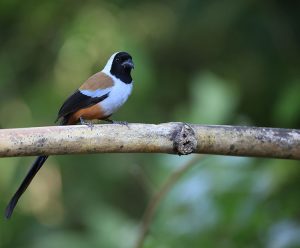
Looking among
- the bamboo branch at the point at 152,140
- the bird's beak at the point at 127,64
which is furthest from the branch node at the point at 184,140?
the bird's beak at the point at 127,64

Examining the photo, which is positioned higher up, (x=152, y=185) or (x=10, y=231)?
(x=152, y=185)

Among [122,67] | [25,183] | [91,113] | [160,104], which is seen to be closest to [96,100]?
[91,113]

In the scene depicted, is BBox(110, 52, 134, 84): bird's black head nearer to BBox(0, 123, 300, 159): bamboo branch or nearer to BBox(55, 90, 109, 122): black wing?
BBox(55, 90, 109, 122): black wing

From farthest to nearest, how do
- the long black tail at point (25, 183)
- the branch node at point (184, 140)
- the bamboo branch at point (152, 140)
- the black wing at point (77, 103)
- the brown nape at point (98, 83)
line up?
the brown nape at point (98, 83), the black wing at point (77, 103), the long black tail at point (25, 183), the branch node at point (184, 140), the bamboo branch at point (152, 140)

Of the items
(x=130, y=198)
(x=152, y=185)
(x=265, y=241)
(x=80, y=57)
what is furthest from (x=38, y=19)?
(x=265, y=241)

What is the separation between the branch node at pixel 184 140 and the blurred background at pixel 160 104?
2.92 ft

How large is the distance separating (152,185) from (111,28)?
1.39 m

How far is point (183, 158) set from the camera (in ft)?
13.4

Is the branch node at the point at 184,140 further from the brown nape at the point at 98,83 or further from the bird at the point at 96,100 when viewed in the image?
the brown nape at the point at 98,83

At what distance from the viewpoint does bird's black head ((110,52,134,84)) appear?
3.75 m

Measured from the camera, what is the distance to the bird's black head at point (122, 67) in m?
3.75

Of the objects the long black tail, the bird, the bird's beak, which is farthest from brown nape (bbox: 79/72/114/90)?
the long black tail

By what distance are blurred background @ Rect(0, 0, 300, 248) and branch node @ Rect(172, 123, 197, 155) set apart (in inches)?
35.0

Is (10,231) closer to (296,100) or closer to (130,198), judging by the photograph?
(130,198)
